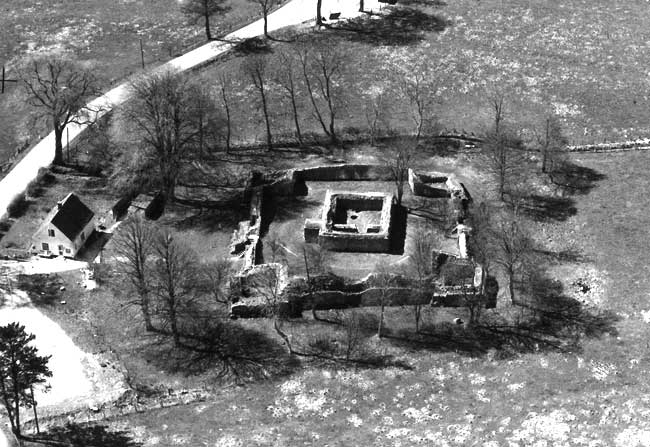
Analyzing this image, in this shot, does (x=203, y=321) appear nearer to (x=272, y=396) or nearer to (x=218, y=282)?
(x=218, y=282)

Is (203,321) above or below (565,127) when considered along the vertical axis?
below

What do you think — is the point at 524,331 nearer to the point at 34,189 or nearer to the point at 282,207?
the point at 282,207

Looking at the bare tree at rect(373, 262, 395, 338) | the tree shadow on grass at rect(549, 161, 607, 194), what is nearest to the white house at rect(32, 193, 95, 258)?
the bare tree at rect(373, 262, 395, 338)

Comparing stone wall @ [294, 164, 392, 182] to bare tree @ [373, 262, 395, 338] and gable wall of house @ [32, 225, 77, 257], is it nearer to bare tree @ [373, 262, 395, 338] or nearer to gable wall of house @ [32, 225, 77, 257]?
bare tree @ [373, 262, 395, 338]

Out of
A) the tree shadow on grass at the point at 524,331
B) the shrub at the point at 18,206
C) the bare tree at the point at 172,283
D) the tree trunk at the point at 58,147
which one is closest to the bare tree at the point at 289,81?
the tree trunk at the point at 58,147

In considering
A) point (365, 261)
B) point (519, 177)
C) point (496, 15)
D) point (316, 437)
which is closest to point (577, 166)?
point (519, 177)

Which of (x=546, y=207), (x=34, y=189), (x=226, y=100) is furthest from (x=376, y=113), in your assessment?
(x=34, y=189)

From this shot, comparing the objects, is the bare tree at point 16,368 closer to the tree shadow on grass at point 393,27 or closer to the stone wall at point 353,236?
the stone wall at point 353,236
